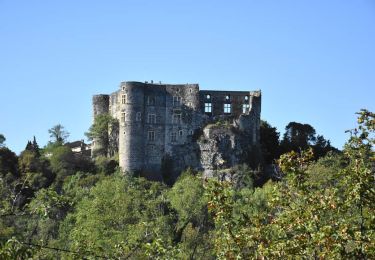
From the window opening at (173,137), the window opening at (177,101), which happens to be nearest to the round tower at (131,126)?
the window opening at (173,137)

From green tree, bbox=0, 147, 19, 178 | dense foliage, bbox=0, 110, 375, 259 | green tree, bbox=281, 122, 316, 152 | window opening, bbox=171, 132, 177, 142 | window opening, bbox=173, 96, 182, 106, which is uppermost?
window opening, bbox=173, 96, 182, 106

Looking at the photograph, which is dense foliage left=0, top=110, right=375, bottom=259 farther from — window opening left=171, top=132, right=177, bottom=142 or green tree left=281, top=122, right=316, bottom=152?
window opening left=171, top=132, right=177, bottom=142

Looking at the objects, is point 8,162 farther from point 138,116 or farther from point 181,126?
point 181,126

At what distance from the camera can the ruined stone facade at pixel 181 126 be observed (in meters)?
74.6

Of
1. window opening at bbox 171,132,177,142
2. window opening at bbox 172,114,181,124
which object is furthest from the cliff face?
window opening at bbox 172,114,181,124

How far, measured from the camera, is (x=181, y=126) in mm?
76562

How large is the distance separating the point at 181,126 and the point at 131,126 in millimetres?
4448

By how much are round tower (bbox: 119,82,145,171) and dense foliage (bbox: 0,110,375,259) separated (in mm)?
1723

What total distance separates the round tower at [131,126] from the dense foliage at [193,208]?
67.8 inches

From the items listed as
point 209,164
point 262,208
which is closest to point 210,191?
point 262,208

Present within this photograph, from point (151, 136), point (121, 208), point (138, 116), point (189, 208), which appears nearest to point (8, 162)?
point (138, 116)

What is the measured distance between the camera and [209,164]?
2933 inches

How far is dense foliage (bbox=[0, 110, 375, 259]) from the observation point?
1850 cm

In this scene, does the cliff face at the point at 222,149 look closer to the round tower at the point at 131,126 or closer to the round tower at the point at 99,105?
the round tower at the point at 131,126
